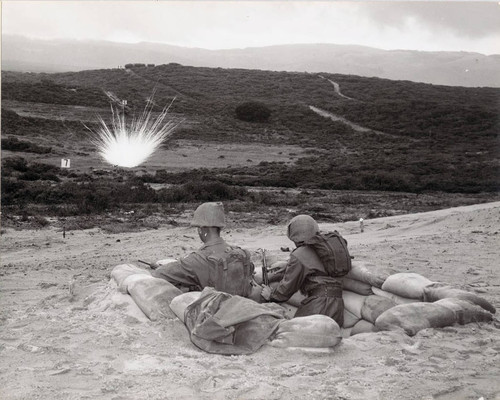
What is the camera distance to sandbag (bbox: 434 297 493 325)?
4.37m

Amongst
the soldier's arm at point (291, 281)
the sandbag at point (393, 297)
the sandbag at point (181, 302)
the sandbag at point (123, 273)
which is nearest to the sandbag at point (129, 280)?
the sandbag at point (123, 273)

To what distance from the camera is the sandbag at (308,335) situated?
388 centimetres

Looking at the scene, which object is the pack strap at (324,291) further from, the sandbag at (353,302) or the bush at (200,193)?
the bush at (200,193)

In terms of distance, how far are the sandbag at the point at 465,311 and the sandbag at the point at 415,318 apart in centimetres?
6

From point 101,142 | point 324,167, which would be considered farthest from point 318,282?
point 101,142

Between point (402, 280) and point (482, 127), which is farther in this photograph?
point (482, 127)

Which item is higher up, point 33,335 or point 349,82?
point 349,82

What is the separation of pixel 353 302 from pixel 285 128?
89.8ft

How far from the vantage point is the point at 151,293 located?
452 cm

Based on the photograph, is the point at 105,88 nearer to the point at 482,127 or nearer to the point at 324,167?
the point at 324,167

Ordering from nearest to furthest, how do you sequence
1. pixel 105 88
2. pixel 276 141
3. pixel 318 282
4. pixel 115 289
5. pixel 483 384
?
pixel 483 384
pixel 318 282
pixel 115 289
pixel 276 141
pixel 105 88

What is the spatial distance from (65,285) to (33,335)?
2336 millimetres

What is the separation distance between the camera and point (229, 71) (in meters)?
50.2

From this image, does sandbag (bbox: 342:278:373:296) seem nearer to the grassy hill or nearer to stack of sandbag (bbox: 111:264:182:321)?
stack of sandbag (bbox: 111:264:182:321)
